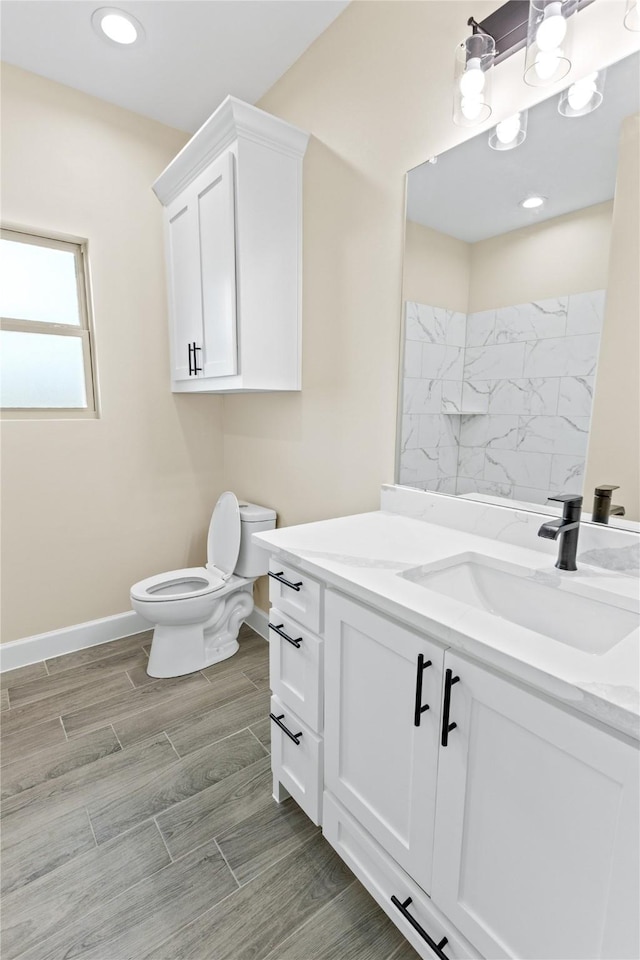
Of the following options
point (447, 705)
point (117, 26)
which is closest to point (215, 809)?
point (447, 705)

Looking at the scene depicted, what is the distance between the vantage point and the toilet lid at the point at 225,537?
2.36 m

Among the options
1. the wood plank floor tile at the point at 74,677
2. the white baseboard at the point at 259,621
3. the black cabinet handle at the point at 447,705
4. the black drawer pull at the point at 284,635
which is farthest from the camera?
the white baseboard at the point at 259,621

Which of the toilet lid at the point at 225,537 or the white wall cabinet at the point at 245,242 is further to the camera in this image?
the toilet lid at the point at 225,537

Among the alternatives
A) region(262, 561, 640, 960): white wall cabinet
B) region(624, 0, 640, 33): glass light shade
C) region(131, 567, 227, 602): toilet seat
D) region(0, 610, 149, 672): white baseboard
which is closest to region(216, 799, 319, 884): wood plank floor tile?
region(262, 561, 640, 960): white wall cabinet

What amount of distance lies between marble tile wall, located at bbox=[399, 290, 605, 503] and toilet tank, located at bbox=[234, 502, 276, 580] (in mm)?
952

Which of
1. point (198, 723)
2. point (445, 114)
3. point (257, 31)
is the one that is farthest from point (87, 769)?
point (257, 31)

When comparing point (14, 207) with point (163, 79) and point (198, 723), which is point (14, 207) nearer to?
point (163, 79)

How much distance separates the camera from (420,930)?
96 centimetres

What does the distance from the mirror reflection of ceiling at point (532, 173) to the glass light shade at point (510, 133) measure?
0.04 ft

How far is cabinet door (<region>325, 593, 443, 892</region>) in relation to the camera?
893 millimetres

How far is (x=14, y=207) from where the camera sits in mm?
2039

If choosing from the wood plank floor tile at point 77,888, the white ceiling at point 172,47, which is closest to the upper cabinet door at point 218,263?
the white ceiling at point 172,47

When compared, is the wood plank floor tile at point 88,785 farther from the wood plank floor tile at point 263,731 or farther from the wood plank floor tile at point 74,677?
the wood plank floor tile at point 74,677

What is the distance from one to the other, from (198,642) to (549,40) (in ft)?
8.15
